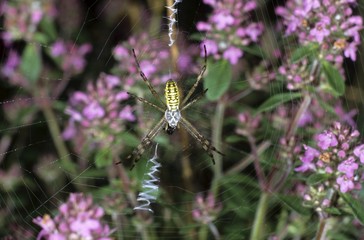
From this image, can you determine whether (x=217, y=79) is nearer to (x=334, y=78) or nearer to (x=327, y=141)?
(x=334, y=78)

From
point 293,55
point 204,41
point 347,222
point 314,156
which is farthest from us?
point 204,41

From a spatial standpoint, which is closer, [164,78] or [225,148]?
[164,78]

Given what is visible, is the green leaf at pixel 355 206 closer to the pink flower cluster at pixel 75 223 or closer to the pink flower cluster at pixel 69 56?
the pink flower cluster at pixel 75 223

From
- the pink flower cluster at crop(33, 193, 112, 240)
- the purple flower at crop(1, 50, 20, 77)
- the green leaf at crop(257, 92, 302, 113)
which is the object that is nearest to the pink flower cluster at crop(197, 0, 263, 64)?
the green leaf at crop(257, 92, 302, 113)

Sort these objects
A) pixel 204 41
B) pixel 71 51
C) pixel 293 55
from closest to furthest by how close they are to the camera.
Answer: pixel 293 55 → pixel 204 41 → pixel 71 51

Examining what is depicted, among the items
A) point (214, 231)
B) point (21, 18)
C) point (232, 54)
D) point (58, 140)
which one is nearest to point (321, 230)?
point (214, 231)

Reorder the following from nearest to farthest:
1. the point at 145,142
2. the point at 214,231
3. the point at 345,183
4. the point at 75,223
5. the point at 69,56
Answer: the point at 345,183 < the point at 75,223 < the point at 214,231 < the point at 145,142 < the point at 69,56

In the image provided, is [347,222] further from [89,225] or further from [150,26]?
[150,26]

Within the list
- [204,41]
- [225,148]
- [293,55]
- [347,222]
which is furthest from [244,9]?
Answer: [347,222]

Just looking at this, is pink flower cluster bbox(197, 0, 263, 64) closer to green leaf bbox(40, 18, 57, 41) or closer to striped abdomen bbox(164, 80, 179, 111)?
striped abdomen bbox(164, 80, 179, 111)
